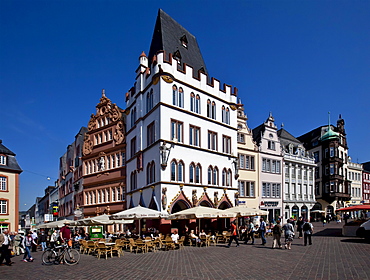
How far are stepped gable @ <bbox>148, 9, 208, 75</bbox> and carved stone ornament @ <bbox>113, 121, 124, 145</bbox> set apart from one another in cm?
884

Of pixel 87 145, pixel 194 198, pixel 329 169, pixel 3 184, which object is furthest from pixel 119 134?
pixel 329 169

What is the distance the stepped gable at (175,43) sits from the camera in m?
35.9

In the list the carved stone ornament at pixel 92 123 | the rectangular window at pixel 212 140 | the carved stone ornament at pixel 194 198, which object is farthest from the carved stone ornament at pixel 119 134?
the carved stone ornament at pixel 194 198

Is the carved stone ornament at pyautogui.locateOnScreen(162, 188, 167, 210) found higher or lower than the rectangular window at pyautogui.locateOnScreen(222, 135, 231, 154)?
lower

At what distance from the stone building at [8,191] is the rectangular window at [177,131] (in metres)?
28.1

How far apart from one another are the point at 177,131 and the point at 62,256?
17273 millimetres

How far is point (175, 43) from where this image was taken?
37500 millimetres

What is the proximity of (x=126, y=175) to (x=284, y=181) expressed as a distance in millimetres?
22540

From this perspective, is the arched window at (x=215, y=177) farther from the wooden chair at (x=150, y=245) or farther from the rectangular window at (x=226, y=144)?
the wooden chair at (x=150, y=245)

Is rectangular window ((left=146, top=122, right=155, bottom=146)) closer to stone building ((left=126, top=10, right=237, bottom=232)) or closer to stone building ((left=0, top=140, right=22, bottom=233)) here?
stone building ((left=126, top=10, right=237, bottom=232))

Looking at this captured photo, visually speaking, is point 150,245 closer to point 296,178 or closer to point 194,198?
point 194,198

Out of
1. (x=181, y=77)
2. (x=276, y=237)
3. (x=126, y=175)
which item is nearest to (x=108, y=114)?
(x=126, y=175)

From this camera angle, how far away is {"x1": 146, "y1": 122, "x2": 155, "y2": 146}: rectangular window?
33.0 m

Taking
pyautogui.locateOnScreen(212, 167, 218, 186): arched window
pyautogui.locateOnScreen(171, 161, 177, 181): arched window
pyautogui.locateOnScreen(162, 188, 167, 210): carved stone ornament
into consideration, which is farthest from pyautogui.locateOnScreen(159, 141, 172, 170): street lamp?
pyautogui.locateOnScreen(212, 167, 218, 186): arched window
